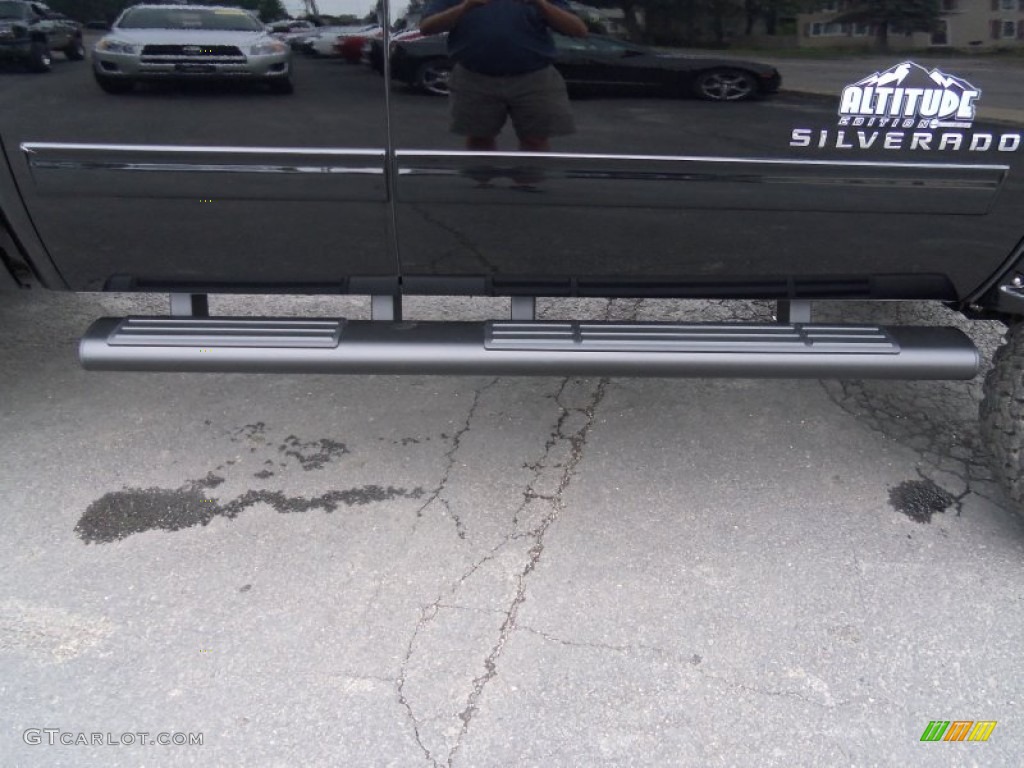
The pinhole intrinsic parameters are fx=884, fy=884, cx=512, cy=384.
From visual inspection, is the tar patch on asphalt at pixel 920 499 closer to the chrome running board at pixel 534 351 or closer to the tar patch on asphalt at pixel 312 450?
the chrome running board at pixel 534 351

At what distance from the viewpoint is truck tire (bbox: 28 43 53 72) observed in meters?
2.14

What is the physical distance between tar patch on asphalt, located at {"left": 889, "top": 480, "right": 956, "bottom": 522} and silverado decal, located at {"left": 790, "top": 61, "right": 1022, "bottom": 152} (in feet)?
3.73

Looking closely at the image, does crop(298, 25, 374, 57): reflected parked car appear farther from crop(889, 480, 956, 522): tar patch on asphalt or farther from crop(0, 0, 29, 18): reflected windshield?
crop(889, 480, 956, 522): tar patch on asphalt

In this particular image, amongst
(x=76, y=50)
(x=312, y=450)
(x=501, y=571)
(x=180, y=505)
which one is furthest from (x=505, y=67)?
(x=180, y=505)

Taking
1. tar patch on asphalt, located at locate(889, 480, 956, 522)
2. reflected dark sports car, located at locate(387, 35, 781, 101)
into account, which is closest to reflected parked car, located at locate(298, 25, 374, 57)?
reflected dark sports car, located at locate(387, 35, 781, 101)

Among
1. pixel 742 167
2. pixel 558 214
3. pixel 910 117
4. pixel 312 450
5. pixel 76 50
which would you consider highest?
pixel 76 50

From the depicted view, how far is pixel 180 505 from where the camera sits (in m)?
2.76

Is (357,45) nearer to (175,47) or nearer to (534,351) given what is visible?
(175,47)

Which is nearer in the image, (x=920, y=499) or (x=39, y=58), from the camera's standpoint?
(x=39, y=58)

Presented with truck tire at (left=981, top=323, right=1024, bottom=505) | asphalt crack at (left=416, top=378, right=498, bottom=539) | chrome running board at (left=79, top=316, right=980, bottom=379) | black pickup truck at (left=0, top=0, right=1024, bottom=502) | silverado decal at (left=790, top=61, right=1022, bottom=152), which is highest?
silverado decal at (left=790, top=61, right=1022, bottom=152)

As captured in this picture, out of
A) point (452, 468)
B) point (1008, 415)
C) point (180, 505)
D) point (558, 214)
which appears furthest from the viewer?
point (452, 468)

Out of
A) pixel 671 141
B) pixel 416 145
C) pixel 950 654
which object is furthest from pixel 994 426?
pixel 416 145

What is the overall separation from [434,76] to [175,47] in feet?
2.05

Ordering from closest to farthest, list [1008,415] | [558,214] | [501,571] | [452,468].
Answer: [558,214] < [1008,415] < [501,571] < [452,468]
